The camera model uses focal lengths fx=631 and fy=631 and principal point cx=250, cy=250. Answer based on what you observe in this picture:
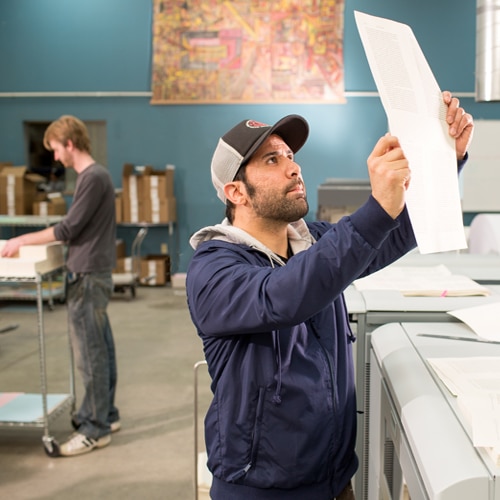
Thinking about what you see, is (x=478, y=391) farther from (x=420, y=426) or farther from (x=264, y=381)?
(x=264, y=381)

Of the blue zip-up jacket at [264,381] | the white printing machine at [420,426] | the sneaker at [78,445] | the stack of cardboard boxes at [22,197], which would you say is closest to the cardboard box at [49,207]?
the stack of cardboard boxes at [22,197]

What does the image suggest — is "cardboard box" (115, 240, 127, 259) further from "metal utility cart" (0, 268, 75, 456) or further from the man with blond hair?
the man with blond hair

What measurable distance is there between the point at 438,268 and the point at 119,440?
1.95 meters

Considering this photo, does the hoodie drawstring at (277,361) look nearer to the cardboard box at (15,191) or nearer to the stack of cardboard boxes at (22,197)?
the stack of cardboard boxes at (22,197)

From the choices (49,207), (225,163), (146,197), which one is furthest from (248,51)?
(225,163)

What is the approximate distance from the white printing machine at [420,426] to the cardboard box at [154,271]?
574 cm

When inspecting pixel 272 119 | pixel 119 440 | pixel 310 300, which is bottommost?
pixel 119 440

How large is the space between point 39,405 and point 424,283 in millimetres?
2210

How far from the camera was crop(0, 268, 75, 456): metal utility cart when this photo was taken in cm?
314

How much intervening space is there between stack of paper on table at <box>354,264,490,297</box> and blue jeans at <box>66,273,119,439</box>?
1.48 m

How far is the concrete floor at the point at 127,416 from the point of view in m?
2.92

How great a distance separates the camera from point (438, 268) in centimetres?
251

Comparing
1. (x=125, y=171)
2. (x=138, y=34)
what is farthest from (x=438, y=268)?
(x=138, y=34)

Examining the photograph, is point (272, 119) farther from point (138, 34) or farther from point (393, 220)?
point (393, 220)
